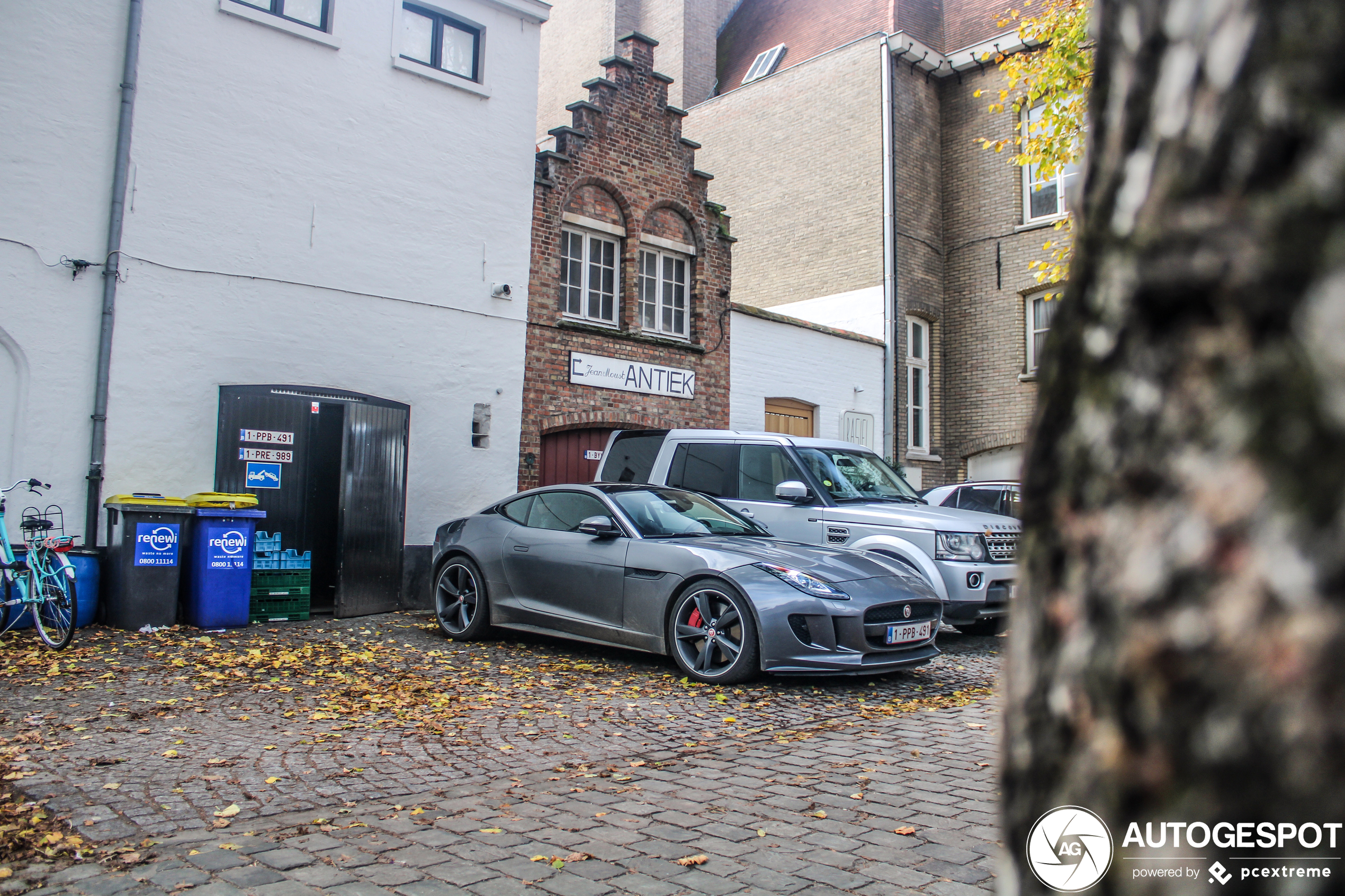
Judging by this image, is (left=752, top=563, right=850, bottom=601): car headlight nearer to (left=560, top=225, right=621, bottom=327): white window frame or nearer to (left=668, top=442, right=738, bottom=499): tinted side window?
(left=668, top=442, right=738, bottom=499): tinted side window

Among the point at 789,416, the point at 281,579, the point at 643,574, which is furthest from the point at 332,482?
the point at 789,416

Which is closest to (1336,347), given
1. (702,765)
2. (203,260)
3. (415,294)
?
(702,765)

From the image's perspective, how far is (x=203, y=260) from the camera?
11438 millimetres

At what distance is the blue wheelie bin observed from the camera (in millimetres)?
9719

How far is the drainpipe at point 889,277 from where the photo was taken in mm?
19609

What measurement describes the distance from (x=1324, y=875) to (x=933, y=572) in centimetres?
892

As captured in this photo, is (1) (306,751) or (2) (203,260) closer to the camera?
(1) (306,751)

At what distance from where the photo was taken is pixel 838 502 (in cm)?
1001

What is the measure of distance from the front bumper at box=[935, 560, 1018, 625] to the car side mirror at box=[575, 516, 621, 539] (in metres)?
3.15

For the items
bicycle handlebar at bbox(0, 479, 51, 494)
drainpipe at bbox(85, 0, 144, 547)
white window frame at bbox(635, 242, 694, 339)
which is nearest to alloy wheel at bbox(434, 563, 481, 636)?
bicycle handlebar at bbox(0, 479, 51, 494)

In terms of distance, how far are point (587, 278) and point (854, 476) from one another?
20.9 feet

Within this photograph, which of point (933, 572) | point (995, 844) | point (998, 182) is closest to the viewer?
point (995, 844)

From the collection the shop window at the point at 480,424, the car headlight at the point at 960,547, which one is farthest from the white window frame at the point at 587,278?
the car headlight at the point at 960,547

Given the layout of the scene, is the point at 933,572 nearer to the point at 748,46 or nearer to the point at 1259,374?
the point at 1259,374
